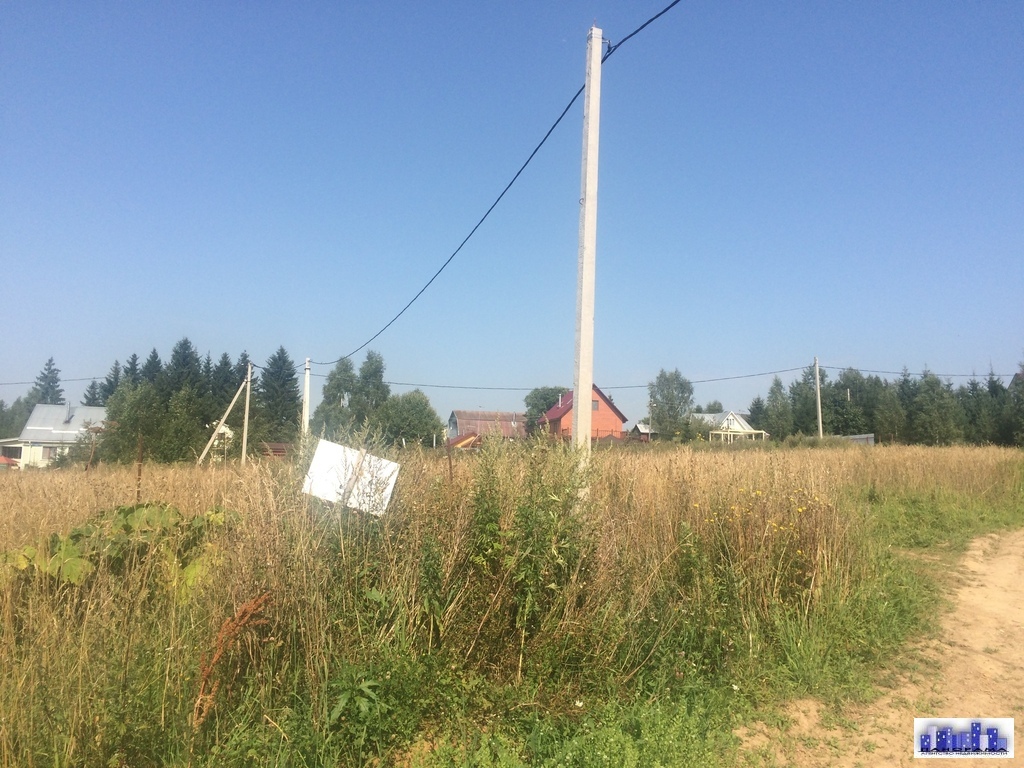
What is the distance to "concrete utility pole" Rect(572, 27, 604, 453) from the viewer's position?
17.7 ft

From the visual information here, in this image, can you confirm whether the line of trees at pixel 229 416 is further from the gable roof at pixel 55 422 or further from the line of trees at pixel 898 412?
the line of trees at pixel 898 412

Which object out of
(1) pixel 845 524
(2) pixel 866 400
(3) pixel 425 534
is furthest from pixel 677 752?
(2) pixel 866 400

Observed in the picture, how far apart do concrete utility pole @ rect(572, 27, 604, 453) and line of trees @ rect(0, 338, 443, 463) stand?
1.44 meters

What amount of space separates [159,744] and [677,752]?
2.48 meters

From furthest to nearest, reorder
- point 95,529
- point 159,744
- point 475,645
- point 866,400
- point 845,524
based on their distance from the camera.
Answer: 1. point 866,400
2. point 845,524
3. point 95,529
4. point 475,645
5. point 159,744

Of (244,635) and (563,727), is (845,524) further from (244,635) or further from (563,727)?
(244,635)

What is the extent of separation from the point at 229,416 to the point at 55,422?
30480 millimetres

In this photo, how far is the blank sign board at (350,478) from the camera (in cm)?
379

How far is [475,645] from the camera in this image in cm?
375

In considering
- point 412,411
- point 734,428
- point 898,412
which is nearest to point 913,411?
point 898,412

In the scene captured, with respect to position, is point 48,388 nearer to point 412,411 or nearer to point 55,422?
point 55,422

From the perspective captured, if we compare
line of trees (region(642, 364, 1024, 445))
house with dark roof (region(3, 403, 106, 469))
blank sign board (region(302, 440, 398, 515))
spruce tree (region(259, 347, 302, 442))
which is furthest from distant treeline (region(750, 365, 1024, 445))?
house with dark roof (region(3, 403, 106, 469))

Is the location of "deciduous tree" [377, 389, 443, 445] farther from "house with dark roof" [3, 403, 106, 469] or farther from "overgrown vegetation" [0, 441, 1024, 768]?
"house with dark roof" [3, 403, 106, 469]

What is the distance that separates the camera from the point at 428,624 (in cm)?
365
